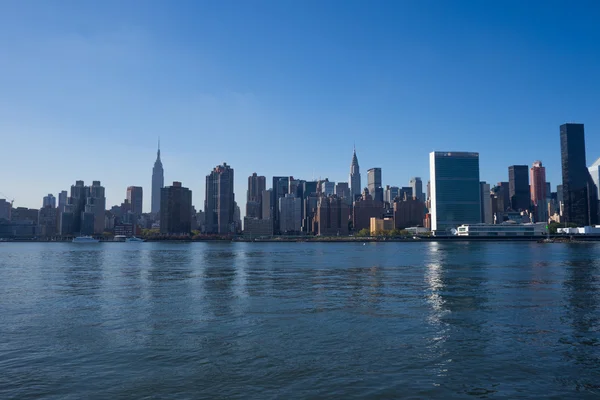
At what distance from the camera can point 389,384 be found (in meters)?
22.1

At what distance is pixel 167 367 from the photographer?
81.0 ft

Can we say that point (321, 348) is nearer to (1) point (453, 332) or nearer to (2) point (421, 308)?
(1) point (453, 332)

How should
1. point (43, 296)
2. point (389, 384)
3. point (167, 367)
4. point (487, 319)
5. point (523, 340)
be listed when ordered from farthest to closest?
point (43, 296) < point (487, 319) < point (523, 340) < point (167, 367) < point (389, 384)

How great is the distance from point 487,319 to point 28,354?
32.2 meters

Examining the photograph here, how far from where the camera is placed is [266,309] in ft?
138

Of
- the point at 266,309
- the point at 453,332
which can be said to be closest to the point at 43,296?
the point at 266,309

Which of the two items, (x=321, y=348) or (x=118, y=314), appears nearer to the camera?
(x=321, y=348)

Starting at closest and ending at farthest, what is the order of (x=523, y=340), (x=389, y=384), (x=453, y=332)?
(x=389, y=384), (x=523, y=340), (x=453, y=332)

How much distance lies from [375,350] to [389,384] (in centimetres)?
578

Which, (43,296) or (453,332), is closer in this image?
(453,332)

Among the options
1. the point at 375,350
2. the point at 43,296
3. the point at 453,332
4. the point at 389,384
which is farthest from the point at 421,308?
the point at 43,296

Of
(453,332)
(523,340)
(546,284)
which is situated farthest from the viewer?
(546,284)

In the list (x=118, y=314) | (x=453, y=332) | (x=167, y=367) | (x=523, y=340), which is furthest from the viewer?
(x=118, y=314)

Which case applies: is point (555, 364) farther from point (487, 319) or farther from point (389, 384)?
point (487, 319)
